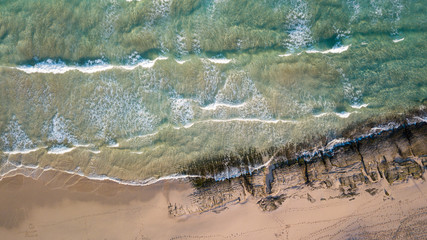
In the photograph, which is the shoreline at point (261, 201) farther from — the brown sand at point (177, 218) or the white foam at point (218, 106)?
the white foam at point (218, 106)

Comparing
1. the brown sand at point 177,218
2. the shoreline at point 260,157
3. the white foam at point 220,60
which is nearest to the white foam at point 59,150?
the shoreline at point 260,157

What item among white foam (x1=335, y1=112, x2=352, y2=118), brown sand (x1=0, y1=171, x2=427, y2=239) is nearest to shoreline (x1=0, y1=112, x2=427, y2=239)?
brown sand (x1=0, y1=171, x2=427, y2=239)

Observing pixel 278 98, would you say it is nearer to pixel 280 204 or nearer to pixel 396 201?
pixel 280 204

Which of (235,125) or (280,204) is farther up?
(235,125)

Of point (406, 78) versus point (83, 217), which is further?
point (406, 78)

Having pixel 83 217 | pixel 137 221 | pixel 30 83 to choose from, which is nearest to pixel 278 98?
pixel 137 221

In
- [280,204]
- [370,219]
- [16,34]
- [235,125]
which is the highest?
[16,34]

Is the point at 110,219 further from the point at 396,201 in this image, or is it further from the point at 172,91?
the point at 396,201
